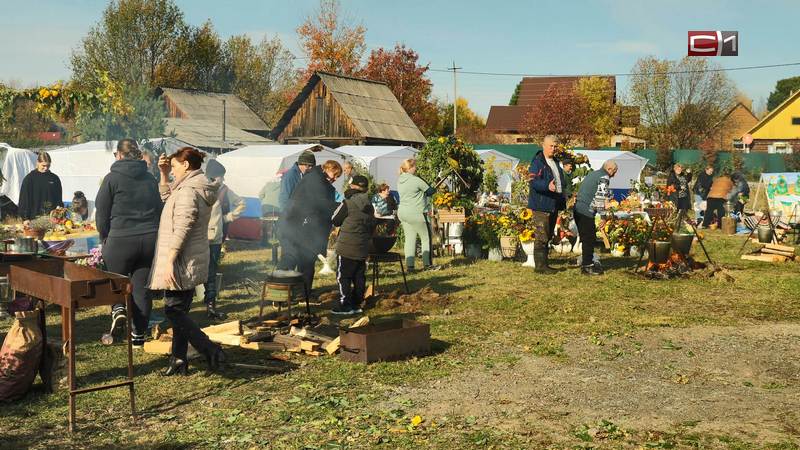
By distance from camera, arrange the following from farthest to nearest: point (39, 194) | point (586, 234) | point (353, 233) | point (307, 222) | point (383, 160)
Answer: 1. point (383, 160)
2. point (586, 234)
3. point (39, 194)
4. point (353, 233)
5. point (307, 222)

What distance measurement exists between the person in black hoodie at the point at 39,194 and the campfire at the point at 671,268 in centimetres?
893

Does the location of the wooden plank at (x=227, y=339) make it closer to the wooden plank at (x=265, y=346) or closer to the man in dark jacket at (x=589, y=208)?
the wooden plank at (x=265, y=346)

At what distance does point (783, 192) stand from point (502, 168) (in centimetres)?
1299

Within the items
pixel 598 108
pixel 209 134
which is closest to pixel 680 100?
pixel 598 108

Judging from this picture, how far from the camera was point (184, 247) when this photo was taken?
7.05 metres

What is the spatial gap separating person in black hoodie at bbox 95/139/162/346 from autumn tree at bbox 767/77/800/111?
91.2 m

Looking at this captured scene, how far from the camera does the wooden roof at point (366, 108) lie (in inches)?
1769

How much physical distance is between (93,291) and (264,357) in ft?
7.77

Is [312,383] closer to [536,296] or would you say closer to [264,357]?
[264,357]

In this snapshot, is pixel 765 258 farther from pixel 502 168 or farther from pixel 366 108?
pixel 366 108


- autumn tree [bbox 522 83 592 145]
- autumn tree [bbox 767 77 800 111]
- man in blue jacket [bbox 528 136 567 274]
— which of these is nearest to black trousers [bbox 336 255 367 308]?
man in blue jacket [bbox 528 136 567 274]

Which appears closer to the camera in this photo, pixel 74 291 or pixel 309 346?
pixel 74 291

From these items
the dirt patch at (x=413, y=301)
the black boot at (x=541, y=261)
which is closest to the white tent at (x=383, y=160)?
the black boot at (x=541, y=261)

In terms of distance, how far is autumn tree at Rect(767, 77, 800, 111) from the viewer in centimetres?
8962
